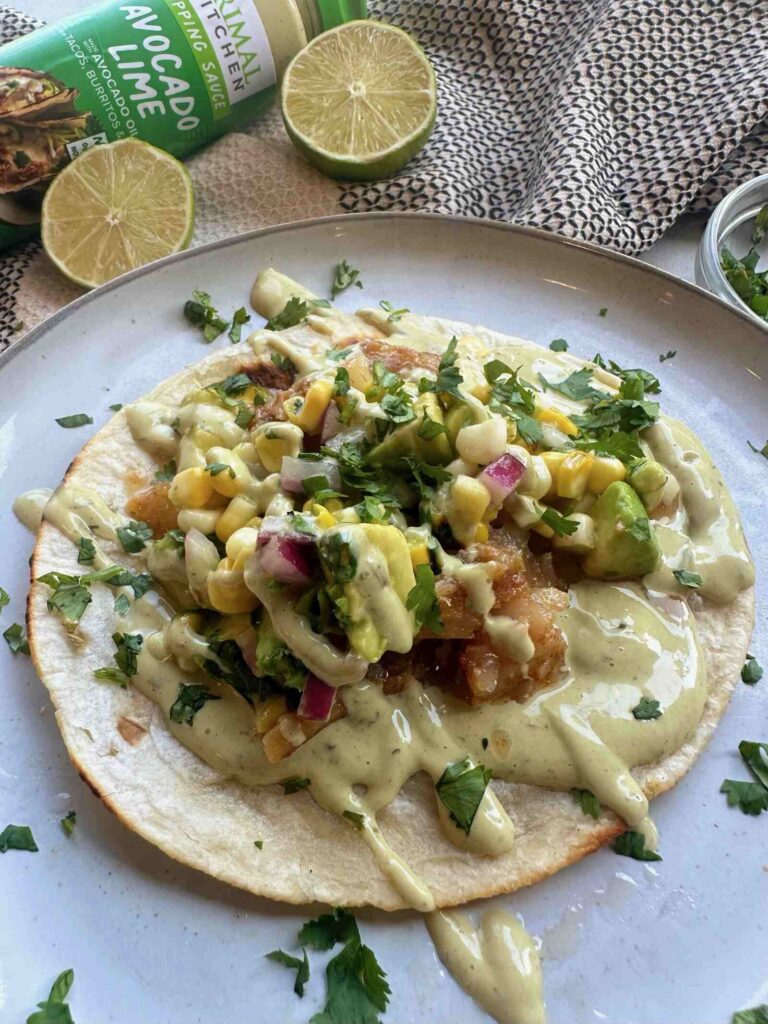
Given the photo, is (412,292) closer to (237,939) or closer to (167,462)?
(167,462)

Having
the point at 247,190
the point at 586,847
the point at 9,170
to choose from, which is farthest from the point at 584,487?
the point at 9,170

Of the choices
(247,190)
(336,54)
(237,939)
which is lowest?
(237,939)

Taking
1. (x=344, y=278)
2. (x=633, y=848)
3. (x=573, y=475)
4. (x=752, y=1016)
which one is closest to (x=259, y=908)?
(x=633, y=848)

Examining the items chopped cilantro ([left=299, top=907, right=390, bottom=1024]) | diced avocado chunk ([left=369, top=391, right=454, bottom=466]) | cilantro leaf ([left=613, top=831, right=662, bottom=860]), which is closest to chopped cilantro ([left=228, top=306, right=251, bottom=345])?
diced avocado chunk ([left=369, top=391, right=454, bottom=466])

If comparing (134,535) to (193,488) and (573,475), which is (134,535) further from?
(573,475)

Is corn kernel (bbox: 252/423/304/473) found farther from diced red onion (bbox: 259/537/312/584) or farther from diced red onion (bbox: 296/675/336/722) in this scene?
diced red onion (bbox: 296/675/336/722)

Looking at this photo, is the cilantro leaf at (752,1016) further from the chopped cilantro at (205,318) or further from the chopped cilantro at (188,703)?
the chopped cilantro at (205,318)

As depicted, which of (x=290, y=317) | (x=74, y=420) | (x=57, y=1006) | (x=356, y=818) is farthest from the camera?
(x=290, y=317)
